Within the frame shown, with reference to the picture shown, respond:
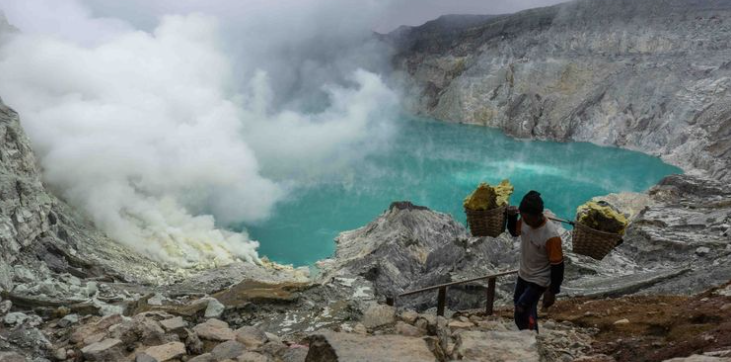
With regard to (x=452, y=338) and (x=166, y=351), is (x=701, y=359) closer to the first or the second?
(x=452, y=338)

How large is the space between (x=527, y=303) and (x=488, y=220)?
2.23m

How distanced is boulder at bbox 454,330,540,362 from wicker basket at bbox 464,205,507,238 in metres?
2.76

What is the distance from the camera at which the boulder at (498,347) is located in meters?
4.02

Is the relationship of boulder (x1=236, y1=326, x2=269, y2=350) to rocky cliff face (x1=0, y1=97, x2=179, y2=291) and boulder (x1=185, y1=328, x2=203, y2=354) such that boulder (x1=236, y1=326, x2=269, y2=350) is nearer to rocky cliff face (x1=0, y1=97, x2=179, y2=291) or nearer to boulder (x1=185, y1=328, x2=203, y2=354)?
boulder (x1=185, y1=328, x2=203, y2=354)

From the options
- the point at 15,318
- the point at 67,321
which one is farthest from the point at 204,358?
the point at 15,318

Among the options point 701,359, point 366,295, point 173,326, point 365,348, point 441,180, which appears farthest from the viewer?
point 441,180

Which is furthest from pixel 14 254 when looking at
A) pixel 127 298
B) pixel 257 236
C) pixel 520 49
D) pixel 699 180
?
pixel 520 49

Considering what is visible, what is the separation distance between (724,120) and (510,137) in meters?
17.6

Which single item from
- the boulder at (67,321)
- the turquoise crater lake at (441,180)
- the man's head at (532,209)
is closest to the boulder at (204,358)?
the man's head at (532,209)

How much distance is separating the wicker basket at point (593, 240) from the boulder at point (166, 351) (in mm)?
4634

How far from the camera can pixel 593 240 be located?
6.60m

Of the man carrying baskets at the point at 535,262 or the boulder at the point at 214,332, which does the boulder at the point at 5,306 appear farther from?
the man carrying baskets at the point at 535,262

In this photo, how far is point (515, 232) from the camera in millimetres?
5500

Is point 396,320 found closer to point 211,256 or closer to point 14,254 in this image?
point 14,254
